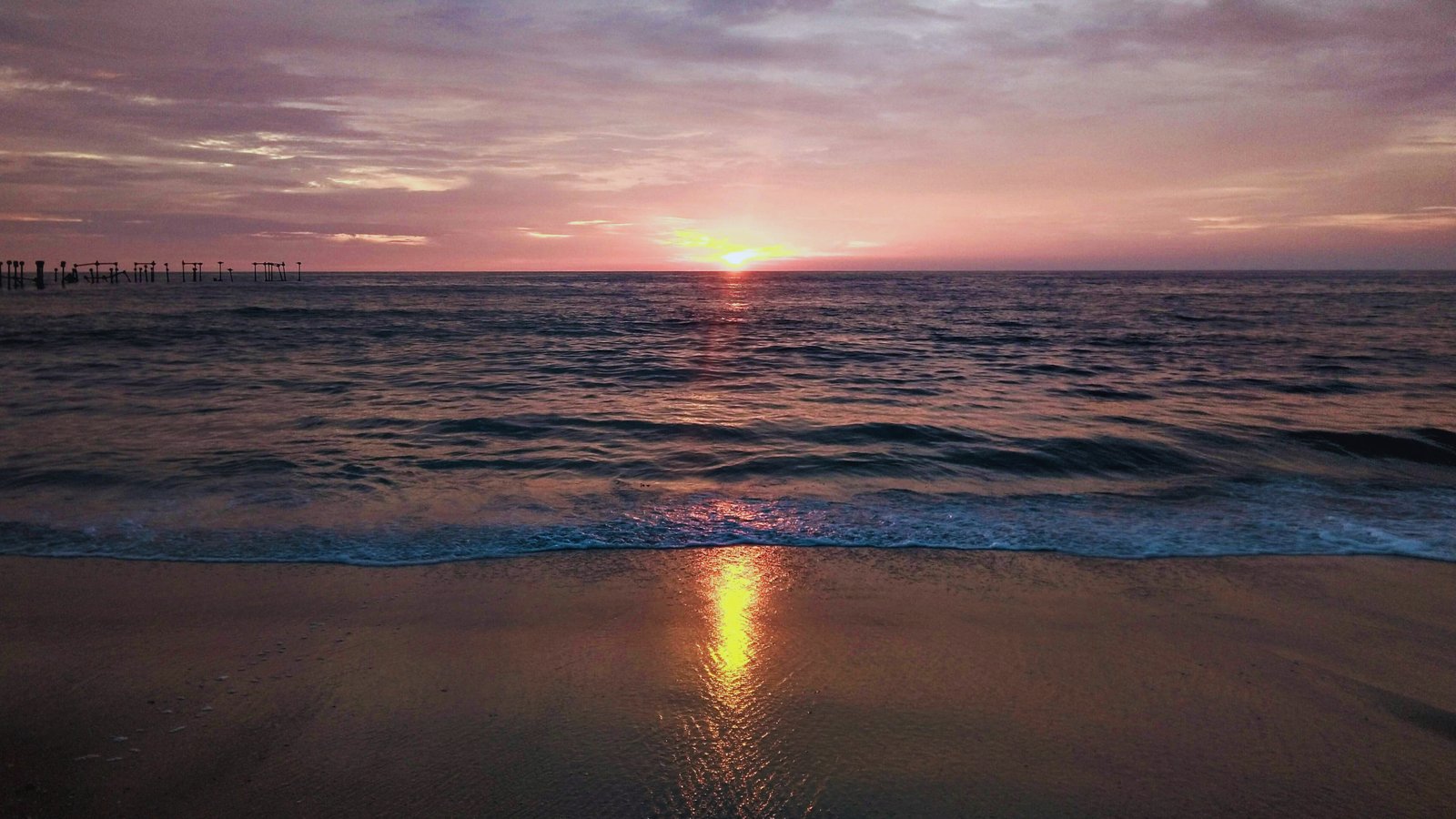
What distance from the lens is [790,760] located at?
3.48 meters

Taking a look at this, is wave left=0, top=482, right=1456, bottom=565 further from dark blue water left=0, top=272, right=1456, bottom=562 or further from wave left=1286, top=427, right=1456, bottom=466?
wave left=1286, top=427, right=1456, bottom=466

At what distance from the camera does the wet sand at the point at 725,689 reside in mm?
3303

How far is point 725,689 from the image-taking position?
414 centimetres

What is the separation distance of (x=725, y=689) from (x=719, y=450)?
6.29 meters

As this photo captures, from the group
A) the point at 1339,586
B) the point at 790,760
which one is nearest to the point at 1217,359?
the point at 1339,586

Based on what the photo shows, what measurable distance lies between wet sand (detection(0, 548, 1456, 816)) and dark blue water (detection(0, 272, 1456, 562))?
85 centimetres

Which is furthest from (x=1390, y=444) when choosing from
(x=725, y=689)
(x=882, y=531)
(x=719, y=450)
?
(x=725, y=689)

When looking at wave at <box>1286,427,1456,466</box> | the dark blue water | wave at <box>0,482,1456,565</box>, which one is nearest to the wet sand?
wave at <box>0,482,1456,565</box>

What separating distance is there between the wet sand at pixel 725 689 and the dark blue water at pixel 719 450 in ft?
2.78

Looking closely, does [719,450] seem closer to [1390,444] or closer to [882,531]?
[882,531]

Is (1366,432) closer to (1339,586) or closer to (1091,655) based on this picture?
(1339,586)

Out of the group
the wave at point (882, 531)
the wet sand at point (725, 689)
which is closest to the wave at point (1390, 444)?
the wave at point (882, 531)

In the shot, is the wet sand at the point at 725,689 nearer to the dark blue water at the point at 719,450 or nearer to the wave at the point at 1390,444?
the dark blue water at the point at 719,450

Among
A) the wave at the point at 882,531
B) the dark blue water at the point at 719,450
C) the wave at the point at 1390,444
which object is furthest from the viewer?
the wave at the point at 1390,444
